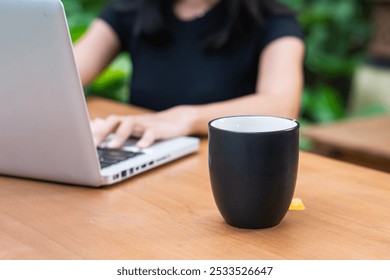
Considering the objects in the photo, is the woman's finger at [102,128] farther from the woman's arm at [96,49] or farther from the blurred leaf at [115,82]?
the blurred leaf at [115,82]

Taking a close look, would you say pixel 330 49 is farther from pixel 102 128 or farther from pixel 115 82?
pixel 102 128

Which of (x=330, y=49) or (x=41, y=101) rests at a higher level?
(x=41, y=101)

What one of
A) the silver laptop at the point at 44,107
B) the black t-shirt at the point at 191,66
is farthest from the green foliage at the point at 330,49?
the silver laptop at the point at 44,107

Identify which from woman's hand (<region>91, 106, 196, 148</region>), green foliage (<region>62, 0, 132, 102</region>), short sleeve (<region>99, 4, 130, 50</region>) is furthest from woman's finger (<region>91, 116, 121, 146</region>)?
green foliage (<region>62, 0, 132, 102</region>)

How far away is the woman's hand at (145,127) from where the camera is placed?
103 cm

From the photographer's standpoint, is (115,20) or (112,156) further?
(115,20)

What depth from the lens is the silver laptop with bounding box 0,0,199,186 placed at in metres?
0.75

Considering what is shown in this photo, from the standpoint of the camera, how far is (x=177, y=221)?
76 cm

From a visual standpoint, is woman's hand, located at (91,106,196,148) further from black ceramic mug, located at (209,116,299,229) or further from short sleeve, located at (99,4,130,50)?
short sleeve, located at (99,4,130,50)

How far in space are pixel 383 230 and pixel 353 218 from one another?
46 millimetres

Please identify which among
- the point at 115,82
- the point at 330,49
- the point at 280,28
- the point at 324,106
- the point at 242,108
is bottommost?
the point at 324,106

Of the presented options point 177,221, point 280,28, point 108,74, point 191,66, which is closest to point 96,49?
point 191,66

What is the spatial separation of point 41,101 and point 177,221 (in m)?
0.22

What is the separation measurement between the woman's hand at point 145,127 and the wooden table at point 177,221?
0.10 meters
